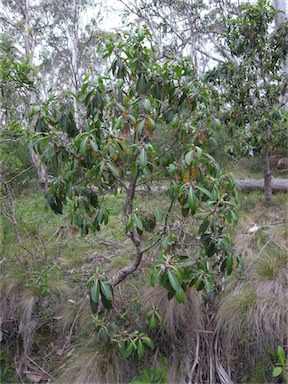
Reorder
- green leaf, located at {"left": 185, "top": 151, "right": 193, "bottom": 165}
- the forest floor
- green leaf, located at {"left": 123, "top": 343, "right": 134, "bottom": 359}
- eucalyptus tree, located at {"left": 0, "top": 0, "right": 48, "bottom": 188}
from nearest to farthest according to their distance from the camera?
green leaf, located at {"left": 185, "top": 151, "right": 193, "bottom": 165} < green leaf, located at {"left": 123, "top": 343, "right": 134, "bottom": 359} < the forest floor < eucalyptus tree, located at {"left": 0, "top": 0, "right": 48, "bottom": 188}

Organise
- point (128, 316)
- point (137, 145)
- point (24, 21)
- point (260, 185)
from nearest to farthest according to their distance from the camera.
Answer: point (137, 145) < point (128, 316) < point (260, 185) < point (24, 21)

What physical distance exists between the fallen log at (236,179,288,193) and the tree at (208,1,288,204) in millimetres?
1043

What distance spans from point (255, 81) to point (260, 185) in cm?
186

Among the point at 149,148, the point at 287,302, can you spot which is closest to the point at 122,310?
the point at 287,302

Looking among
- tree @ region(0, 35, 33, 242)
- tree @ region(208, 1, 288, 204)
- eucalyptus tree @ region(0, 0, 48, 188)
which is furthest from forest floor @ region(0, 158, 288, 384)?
eucalyptus tree @ region(0, 0, 48, 188)

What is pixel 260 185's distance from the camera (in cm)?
547

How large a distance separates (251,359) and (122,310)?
111 cm

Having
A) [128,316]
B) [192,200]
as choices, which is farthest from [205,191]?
[128,316]

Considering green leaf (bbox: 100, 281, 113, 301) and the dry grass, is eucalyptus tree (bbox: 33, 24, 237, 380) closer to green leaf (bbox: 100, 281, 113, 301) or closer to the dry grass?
green leaf (bbox: 100, 281, 113, 301)

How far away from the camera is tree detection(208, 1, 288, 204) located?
13.1 feet

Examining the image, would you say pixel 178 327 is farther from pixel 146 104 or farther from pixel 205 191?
pixel 146 104

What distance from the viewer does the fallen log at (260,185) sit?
17.3 feet

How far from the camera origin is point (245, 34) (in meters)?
4.09

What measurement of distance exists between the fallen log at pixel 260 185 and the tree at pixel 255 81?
3.42ft
